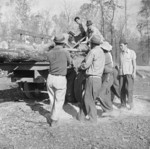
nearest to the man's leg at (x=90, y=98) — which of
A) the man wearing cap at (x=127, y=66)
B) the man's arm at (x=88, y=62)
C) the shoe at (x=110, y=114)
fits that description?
the man's arm at (x=88, y=62)

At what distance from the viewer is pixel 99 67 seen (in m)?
5.00

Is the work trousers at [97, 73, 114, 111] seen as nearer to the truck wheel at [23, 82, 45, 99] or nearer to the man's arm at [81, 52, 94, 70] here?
the man's arm at [81, 52, 94, 70]

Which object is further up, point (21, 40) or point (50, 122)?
point (21, 40)

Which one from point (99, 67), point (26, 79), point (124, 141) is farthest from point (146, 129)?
point (26, 79)

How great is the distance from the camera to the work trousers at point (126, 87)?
20.9 feet

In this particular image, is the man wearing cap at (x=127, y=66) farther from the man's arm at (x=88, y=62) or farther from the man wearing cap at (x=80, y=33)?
the man's arm at (x=88, y=62)

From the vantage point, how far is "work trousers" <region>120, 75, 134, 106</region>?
6.36 metres

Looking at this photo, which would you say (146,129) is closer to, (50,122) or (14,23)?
(50,122)

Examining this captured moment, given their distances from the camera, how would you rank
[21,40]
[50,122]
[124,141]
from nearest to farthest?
[124,141], [50,122], [21,40]

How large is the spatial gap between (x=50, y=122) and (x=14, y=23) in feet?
100

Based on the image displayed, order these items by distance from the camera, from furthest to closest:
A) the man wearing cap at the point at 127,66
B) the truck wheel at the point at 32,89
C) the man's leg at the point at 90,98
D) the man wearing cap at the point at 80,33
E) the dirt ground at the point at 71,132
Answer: the truck wheel at the point at 32,89 < the man wearing cap at the point at 80,33 < the man wearing cap at the point at 127,66 < the man's leg at the point at 90,98 < the dirt ground at the point at 71,132

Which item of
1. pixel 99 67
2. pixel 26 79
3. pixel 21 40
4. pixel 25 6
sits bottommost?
pixel 26 79

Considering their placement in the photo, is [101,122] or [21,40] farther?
[21,40]

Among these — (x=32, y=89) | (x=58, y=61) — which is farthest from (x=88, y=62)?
(x=32, y=89)
